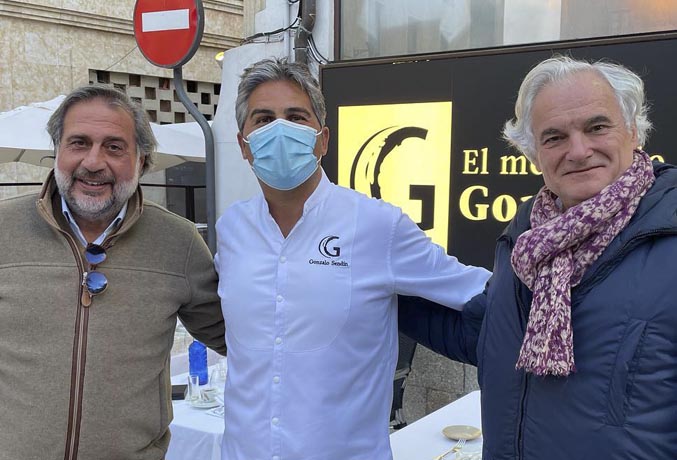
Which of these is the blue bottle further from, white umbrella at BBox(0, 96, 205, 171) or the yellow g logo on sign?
white umbrella at BBox(0, 96, 205, 171)

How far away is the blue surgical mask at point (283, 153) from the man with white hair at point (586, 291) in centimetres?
64

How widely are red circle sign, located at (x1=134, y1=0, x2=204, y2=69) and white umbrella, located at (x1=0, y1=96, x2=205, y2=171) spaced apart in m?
2.51

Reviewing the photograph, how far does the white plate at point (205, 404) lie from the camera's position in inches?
119

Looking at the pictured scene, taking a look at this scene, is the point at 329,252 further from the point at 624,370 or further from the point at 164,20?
the point at 164,20

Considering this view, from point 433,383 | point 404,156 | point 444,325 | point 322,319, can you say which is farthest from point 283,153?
point 433,383

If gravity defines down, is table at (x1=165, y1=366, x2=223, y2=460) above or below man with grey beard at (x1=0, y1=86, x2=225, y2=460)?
below

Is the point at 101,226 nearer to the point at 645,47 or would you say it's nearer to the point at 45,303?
the point at 45,303

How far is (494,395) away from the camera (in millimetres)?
1487

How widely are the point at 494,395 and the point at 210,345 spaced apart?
1226 millimetres

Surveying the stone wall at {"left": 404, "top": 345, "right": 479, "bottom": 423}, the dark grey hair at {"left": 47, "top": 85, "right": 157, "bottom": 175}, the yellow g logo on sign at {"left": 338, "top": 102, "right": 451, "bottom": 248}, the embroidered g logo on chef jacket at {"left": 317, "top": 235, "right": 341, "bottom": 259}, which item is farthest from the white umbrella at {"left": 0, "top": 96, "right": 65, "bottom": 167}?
the embroidered g logo on chef jacket at {"left": 317, "top": 235, "right": 341, "bottom": 259}

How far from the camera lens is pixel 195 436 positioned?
2.84m

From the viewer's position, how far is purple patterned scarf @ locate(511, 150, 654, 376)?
1.29 m

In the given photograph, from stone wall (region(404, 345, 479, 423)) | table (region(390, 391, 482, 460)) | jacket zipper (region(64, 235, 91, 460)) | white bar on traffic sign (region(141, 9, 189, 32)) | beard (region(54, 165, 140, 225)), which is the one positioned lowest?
stone wall (region(404, 345, 479, 423))

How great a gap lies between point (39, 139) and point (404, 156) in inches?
194
